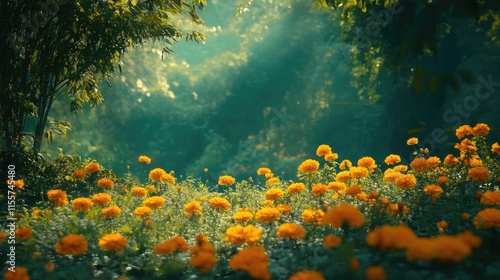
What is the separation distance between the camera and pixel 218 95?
2523 centimetres

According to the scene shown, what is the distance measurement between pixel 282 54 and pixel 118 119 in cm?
866

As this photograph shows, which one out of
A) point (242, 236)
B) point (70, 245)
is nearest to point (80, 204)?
point (70, 245)

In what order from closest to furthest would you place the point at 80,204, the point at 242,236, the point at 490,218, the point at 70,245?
the point at 490,218 < the point at 70,245 < the point at 242,236 < the point at 80,204

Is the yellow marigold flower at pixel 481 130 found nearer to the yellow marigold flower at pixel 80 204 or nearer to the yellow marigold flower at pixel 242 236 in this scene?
the yellow marigold flower at pixel 242 236

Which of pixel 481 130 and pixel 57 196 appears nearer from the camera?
pixel 57 196

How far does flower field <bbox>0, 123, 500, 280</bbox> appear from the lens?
7.16 ft

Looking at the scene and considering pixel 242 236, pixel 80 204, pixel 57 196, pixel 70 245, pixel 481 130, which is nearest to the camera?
pixel 70 245

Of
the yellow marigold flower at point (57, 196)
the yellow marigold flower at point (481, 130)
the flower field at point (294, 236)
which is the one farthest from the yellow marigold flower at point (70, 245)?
the yellow marigold flower at point (481, 130)

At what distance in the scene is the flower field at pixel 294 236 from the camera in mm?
2182

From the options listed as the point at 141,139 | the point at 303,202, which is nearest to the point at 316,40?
the point at 141,139

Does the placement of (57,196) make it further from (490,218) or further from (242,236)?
(490,218)

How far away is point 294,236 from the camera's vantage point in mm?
2975

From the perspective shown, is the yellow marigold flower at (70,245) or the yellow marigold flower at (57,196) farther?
the yellow marigold flower at (57,196)

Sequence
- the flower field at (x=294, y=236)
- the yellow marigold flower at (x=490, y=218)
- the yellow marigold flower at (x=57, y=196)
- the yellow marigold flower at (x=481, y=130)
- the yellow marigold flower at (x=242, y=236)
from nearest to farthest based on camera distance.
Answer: the flower field at (x=294, y=236) < the yellow marigold flower at (x=490, y=218) < the yellow marigold flower at (x=242, y=236) < the yellow marigold flower at (x=57, y=196) < the yellow marigold flower at (x=481, y=130)
